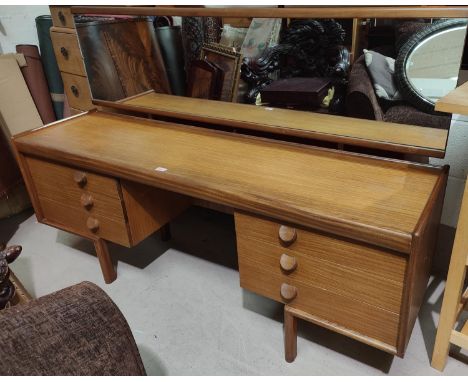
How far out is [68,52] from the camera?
1917mm

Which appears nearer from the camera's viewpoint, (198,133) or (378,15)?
(378,15)

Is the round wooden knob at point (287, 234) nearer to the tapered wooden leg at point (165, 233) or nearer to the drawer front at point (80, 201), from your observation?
the drawer front at point (80, 201)

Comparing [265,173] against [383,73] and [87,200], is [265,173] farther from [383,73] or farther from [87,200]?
[87,200]

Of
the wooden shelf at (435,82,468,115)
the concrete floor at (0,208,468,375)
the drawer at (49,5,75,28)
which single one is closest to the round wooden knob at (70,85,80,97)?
the drawer at (49,5,75,28)

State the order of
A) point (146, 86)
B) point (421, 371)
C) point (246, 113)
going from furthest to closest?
point (146, 86), point (246, 113), point (421, 371)

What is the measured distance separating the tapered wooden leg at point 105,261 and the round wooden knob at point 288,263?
78 cm

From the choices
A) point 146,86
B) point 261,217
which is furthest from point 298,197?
point 146,86

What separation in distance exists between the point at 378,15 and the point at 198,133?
689mm

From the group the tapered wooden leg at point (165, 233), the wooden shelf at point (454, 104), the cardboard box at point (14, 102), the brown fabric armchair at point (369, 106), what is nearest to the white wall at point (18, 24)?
the cardboard box at point (14, 102)

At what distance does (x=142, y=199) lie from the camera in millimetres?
1465

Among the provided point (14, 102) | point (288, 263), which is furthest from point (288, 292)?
point (14, 102)

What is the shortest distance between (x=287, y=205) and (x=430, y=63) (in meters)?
0.66

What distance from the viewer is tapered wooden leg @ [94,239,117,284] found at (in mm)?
1565
